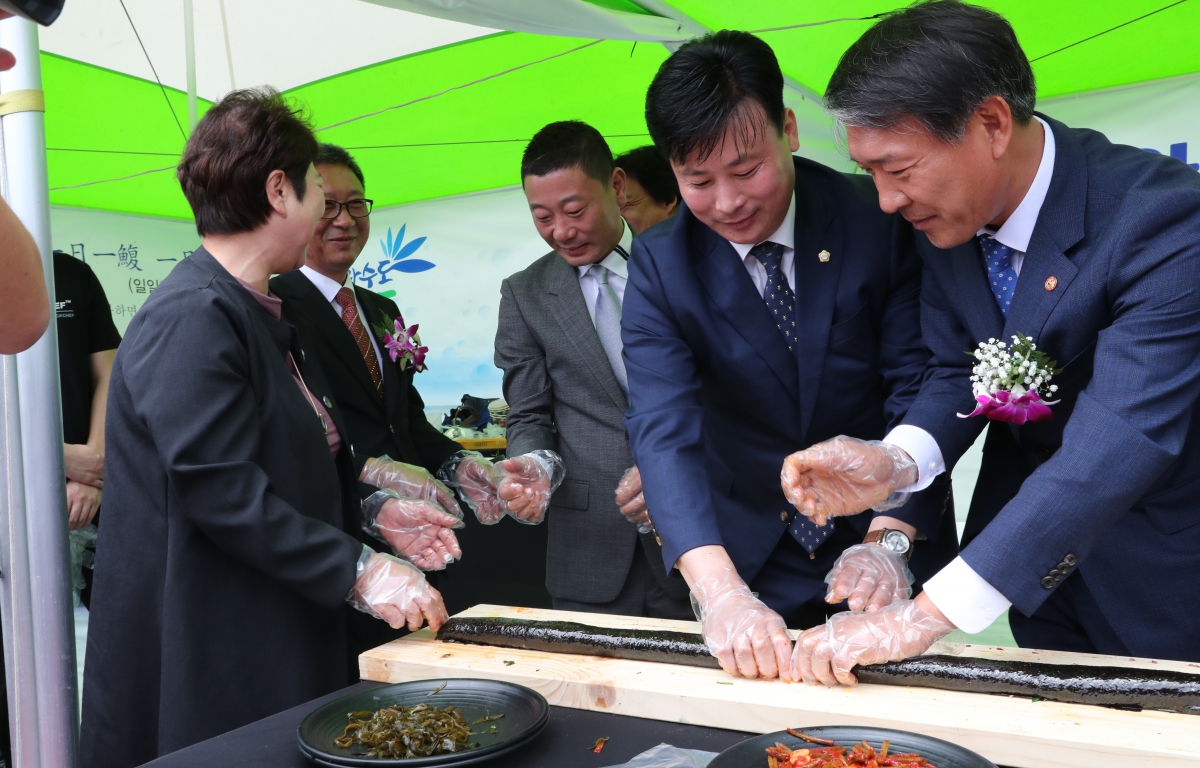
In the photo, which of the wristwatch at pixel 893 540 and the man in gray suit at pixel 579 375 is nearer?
the wristwatch at pixel 893 540

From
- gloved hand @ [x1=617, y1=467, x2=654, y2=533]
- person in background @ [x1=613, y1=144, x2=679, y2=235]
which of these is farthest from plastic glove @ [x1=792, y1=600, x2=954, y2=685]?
person in background @ [x1=613, y1=144, x2=679, y2=235]

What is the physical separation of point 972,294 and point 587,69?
3.19 meters

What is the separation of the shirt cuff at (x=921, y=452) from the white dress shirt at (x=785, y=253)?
0.39m

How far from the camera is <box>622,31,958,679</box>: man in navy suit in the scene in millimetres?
1798

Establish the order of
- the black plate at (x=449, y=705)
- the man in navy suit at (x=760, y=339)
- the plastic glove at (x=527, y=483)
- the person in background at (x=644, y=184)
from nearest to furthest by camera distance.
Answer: the black plate at (x=449, y=705), the man in navy suit at (x=760, y=339), the plastic glove at (x=527, y=483), the person in background at (x=644, y=184)

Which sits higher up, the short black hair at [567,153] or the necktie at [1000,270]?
the short black hair at [567,153]

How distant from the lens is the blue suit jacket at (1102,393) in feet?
4.58

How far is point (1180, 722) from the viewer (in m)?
1.22

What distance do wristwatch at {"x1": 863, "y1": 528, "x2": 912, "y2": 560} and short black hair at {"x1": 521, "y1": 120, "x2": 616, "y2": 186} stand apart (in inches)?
56.8

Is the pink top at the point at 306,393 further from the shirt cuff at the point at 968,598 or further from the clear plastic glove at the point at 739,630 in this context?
the shirt cuff at the point at 968,598

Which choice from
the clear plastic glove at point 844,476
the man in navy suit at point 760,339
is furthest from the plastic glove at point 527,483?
the clear plastic glove at point 844,476

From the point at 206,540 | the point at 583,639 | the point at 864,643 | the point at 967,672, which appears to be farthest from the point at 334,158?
the point at 967,672

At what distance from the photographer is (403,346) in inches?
111

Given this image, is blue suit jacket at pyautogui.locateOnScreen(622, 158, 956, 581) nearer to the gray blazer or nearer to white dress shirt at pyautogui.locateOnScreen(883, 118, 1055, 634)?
white dress shirt at pyautogui.locateOnScreen(883, 118, 1055, 634)
